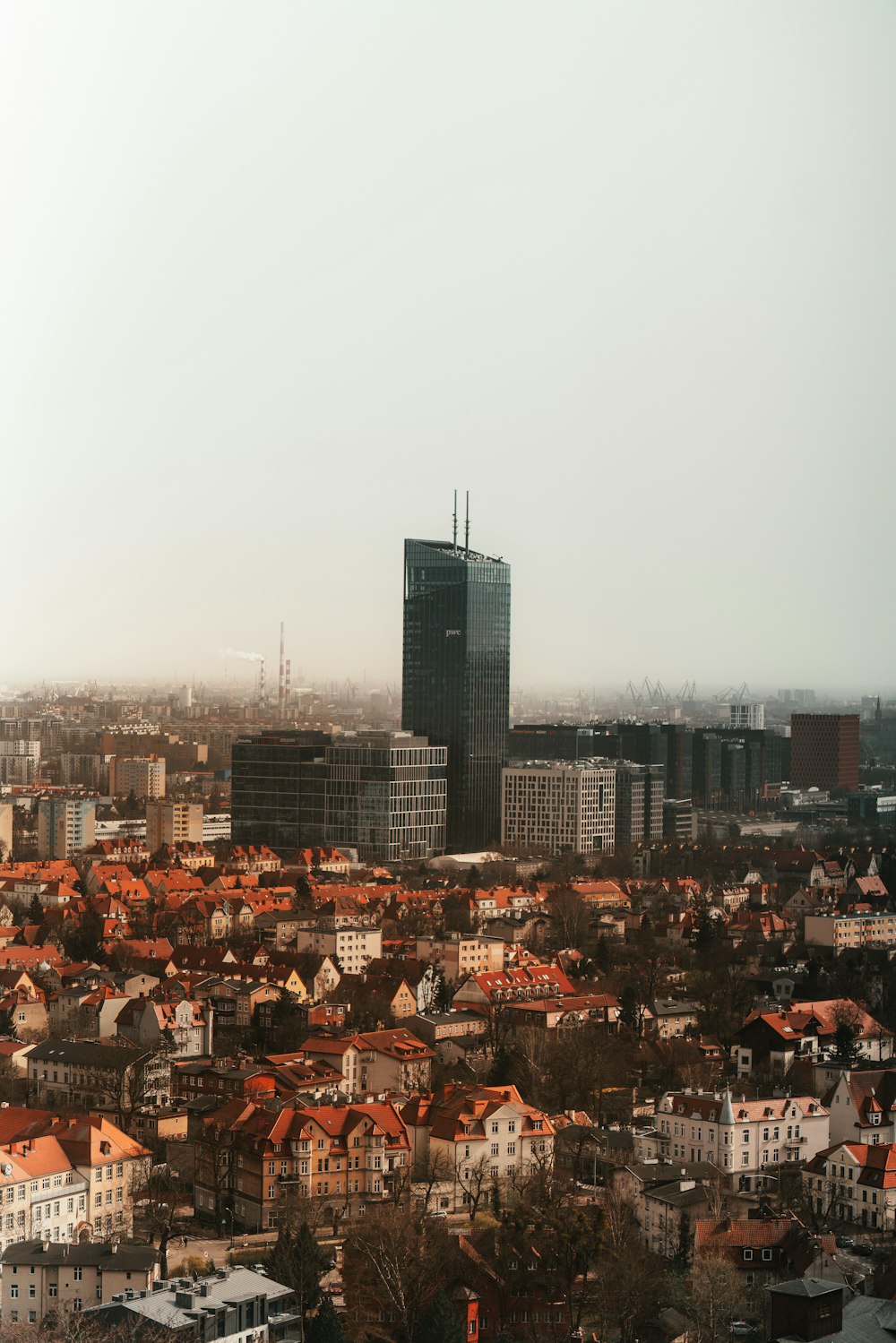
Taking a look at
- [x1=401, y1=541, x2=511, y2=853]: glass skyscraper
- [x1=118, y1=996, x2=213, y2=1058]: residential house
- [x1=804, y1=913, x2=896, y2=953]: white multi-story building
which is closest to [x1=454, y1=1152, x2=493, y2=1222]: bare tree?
[x1=118, y1=996, x2=213, y2=1058]: residential house

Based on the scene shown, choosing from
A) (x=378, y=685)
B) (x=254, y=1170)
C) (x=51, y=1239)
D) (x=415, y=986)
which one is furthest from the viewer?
(x=378, y=685)

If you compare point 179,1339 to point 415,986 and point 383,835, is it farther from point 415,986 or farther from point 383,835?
point 383,835

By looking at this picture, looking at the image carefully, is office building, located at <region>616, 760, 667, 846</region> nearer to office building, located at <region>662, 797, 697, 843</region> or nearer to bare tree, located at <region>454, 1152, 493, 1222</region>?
office building, located at <region>662, 797, 697, 843</region>

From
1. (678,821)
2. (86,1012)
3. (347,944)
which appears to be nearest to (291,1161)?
(86,1012)

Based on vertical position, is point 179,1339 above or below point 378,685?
below

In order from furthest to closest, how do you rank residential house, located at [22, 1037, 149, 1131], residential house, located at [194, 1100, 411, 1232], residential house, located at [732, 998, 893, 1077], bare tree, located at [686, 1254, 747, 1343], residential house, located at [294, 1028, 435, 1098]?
residential house, located at [732, 998, 893, 1077] → residential house, located at [294, 1028, 435, 1098] → residential house, located at [22, 1037, 149, 1131] → residential house, located at [194, 1100, 411, 1232] → bare tree, located at [686, 1254, 747, 1343]

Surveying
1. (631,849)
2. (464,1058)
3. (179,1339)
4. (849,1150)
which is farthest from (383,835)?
(179,1339)

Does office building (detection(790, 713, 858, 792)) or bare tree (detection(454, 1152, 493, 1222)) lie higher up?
office building (detection(790, 713, 858, 792))
